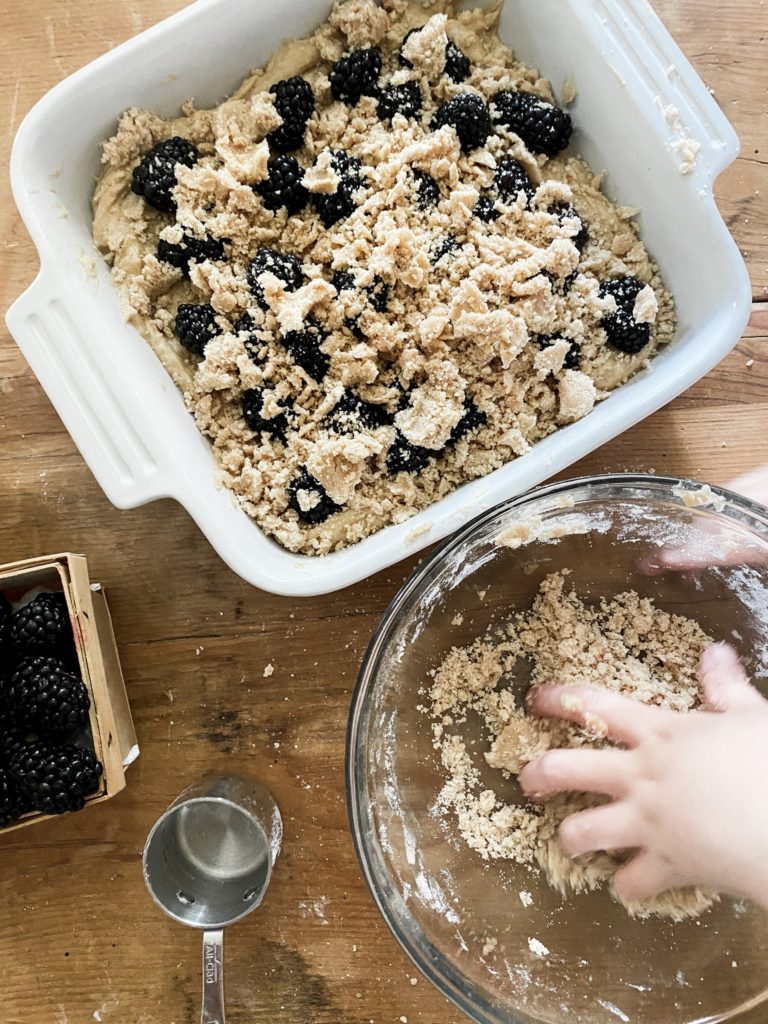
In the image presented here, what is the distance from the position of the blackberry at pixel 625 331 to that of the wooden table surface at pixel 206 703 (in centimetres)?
17

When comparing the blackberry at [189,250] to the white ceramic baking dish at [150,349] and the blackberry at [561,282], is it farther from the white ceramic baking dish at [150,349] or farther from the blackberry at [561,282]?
the blackberry at [561,282]

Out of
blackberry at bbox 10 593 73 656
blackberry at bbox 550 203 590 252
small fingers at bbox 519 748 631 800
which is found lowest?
small fingers at bbox 519 748 631 800

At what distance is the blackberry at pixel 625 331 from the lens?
3.26 feet

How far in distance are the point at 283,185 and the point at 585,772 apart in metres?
0.83

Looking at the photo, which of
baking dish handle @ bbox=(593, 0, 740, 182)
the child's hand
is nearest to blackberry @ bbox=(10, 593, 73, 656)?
the child's hand

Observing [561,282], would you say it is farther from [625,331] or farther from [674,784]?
[674,784]

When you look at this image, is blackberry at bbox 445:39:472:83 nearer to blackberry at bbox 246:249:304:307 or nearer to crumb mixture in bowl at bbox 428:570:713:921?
blackberry at bbox 246:249:304:307

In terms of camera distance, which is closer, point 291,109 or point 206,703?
point 291,109

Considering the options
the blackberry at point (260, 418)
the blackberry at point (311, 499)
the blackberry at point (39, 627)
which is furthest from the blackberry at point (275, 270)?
the blackberry at point (39, 627)

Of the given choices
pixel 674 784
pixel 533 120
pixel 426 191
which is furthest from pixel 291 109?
pixel 674 784

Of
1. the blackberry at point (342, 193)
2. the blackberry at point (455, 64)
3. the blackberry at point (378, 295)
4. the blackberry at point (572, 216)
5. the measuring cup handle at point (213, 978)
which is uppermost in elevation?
the blackberry at point (455, 64)

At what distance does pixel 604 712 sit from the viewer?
1062 millimetres

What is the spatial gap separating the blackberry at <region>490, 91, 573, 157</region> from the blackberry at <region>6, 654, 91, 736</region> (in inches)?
34.8

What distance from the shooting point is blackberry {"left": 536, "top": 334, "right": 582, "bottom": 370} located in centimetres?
99
